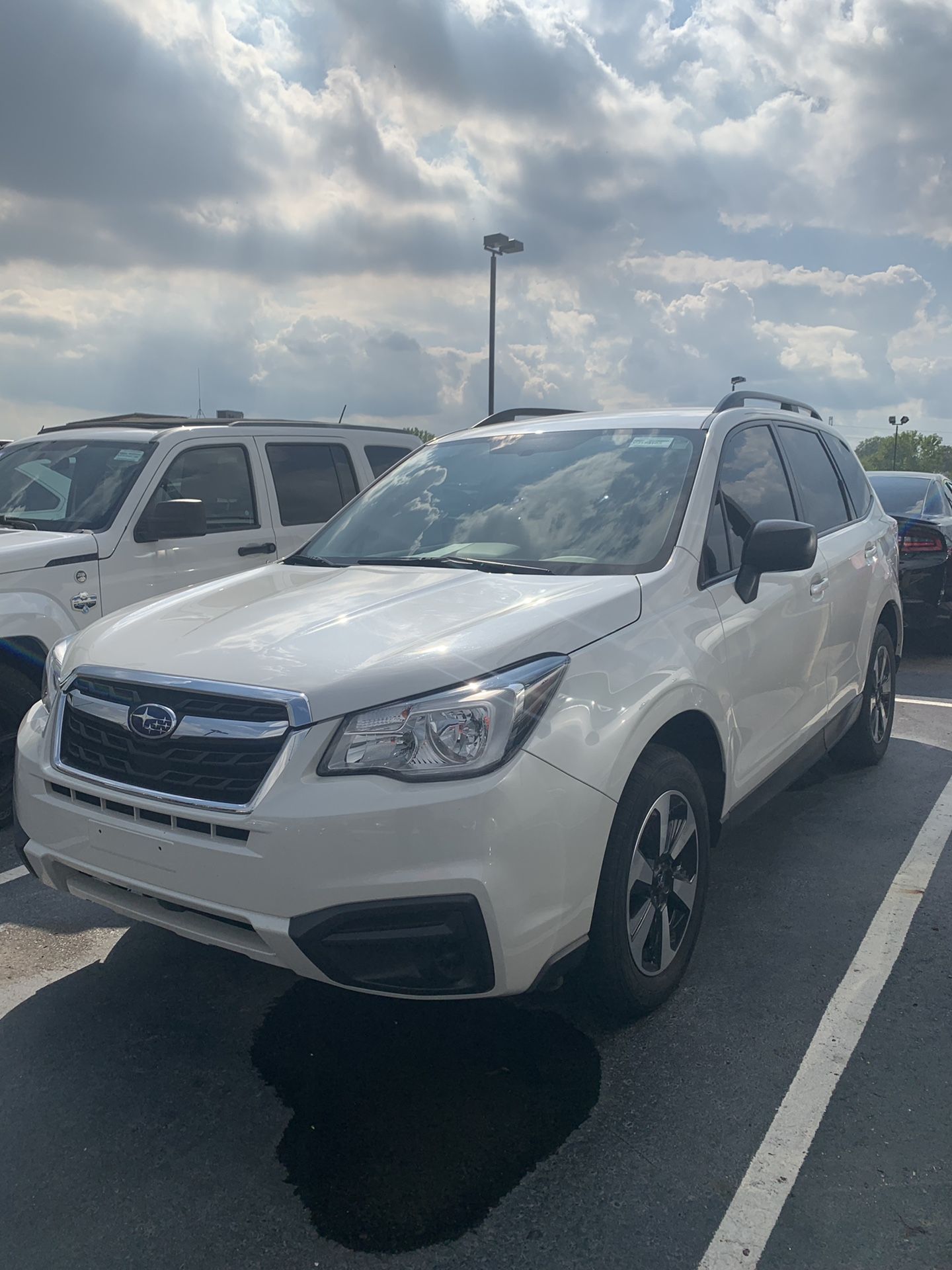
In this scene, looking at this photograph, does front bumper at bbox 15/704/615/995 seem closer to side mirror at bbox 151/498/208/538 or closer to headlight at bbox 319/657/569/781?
headlight at bbox 319/657/569/781

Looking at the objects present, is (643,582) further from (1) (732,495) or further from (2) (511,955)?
(2) (511,955)

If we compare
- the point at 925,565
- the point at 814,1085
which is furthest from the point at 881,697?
the point at 925,565

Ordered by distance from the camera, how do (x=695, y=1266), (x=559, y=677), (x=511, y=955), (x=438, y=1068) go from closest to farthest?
(x=695, y=1266) → (x=511, y=955) → (x=559, y=677) → (x=438, y=1068)

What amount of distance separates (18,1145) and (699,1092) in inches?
69.1

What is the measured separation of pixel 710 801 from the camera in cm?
354

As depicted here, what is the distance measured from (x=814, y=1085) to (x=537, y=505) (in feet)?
6.82

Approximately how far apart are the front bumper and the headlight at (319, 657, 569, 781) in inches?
1.4

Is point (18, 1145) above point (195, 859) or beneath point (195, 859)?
beneath

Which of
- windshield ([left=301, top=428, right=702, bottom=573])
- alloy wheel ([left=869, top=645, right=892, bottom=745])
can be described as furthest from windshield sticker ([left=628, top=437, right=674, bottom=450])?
alloy wheel ([left=869, top=645, right=892, bottom=745])

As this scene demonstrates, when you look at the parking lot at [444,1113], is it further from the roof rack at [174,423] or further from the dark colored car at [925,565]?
the dark colored car at [925,565]

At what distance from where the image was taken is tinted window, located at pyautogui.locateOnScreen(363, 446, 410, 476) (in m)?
7.21

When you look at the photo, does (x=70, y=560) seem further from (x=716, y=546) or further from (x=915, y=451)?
(x=915, y=451)

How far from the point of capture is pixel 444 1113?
269cm

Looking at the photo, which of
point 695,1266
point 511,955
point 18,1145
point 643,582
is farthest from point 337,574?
point 695,1266
